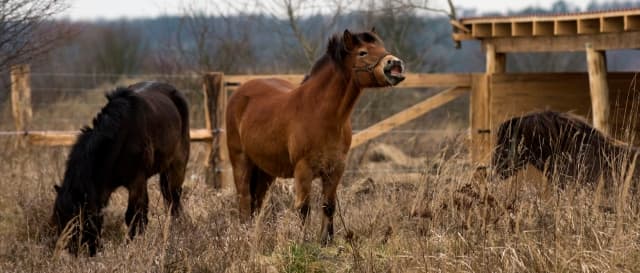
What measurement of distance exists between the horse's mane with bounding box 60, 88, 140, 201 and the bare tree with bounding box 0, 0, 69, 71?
33.9 inches

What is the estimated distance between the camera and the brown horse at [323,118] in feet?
25.9

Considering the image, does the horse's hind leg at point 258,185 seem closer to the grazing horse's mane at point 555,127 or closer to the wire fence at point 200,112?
the grazing horse's mane at point 555,127

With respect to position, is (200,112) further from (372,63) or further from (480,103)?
(372,63)

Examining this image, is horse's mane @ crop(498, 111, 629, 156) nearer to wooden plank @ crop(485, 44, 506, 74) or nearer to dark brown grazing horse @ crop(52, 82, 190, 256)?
dark brown grazing horse @ crop(52, 82, 190, 256)

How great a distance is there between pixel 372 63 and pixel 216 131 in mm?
5823

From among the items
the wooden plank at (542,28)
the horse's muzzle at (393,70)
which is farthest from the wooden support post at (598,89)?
the horse's muzzle at (393,70)

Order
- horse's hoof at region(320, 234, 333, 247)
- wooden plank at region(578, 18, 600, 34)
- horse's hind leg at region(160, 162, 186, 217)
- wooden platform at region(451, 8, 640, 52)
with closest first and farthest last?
horse's hoof at region(320, 234, 333, 247) → horse's hind leg at region(160, 162, 186, 217) → wooden platform at region(451, 8, 640, 52) → wooden plank at region(578, 18, 600, 34)

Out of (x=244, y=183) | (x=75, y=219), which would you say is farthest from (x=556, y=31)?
(x=75, y=219)

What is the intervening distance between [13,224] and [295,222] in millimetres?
3219

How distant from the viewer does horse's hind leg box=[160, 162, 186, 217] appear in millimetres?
9633

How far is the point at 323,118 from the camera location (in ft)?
26.6

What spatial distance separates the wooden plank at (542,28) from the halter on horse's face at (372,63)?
601 cm

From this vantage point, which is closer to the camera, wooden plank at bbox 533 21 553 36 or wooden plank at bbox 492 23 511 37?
wooden plank at bbox 533 21 553 36

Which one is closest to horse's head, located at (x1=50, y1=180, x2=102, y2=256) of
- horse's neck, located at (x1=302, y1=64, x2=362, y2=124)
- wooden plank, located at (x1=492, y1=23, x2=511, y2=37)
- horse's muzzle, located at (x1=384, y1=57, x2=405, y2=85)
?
horse's neck, located at (x1=302, y1=64, x2=362, y2=124)
